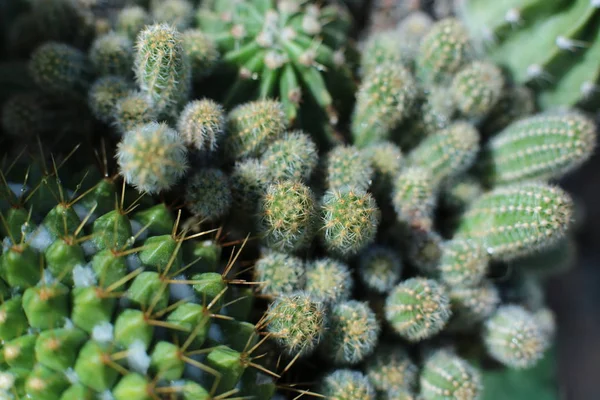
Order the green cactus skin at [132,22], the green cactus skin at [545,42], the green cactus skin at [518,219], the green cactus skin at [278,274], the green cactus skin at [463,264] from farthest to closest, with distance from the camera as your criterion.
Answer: the green cactus skin at [545,42], the green cactus skin at [132,22], the green cactus skin at [463,264], the green cactus skin at [518,219], the green cactus skin at [278,274]

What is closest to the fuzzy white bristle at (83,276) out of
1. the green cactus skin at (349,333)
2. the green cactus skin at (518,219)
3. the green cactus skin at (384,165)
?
the green cactus skin at (349,333)

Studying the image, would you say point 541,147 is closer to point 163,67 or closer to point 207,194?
point 207,194

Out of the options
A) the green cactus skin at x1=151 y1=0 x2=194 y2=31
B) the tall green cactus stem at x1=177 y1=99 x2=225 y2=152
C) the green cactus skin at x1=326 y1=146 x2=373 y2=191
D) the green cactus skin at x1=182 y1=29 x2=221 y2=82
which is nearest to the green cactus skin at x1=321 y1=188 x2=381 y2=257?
the green cactus skin at x1=326 y1=146 x2=373 y2=191

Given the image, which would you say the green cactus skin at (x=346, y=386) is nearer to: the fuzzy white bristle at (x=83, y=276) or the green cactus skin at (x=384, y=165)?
the green cactus skin at (x=384, y=165)

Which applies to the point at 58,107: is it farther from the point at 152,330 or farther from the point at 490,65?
the point at 490,65

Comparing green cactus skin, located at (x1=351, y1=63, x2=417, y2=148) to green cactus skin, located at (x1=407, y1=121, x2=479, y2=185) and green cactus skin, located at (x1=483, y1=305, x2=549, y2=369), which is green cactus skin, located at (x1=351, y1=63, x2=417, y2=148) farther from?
green cactus skin, located at (x1=483, y1=305, x2=549, y2=369)
